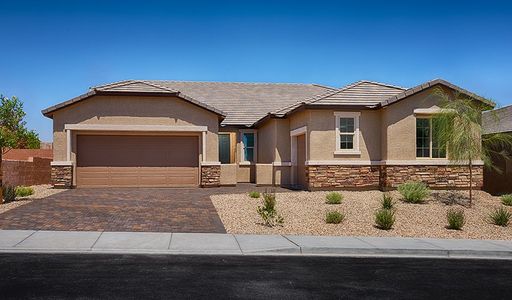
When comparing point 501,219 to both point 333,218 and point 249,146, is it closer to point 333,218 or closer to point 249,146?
point 333,218

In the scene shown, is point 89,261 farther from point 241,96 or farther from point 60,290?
point 241,96

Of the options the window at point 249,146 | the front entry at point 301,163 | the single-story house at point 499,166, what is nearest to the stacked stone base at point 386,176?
the front entry at point 301,163

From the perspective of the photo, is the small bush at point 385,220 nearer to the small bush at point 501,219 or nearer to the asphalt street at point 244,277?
the small bush at point 501,219

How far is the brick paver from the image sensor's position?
14180 mm

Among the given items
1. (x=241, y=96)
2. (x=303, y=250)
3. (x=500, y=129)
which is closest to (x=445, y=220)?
(x=303, y=250)

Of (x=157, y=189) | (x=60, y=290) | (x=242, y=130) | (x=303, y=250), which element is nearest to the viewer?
(x=60, y=290)

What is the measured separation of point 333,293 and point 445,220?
398 inches

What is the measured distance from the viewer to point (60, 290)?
24.7 feet

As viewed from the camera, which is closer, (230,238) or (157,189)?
(230,238)

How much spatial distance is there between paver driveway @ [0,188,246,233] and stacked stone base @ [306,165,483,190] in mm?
5023

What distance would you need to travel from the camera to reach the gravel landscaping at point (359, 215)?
48.4 feet

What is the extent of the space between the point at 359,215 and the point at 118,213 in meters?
7.49

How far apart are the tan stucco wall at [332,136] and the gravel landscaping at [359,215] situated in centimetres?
179

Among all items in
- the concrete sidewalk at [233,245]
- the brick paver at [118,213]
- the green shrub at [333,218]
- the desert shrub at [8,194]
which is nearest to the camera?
the concrete sidewalk at [233,245]
